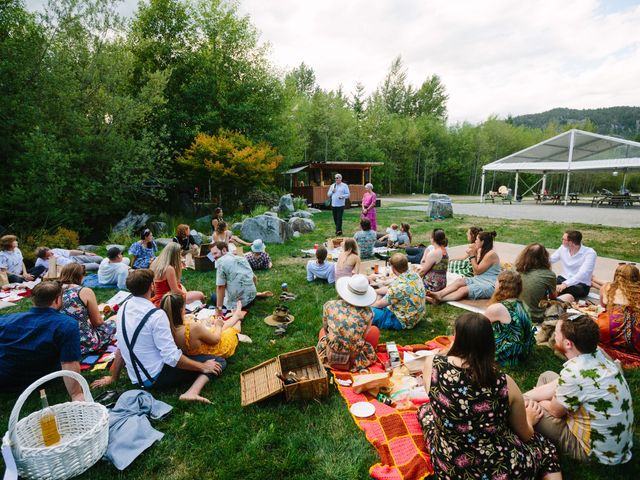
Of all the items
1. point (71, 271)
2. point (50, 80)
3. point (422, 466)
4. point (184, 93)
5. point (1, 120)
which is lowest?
point (422, 466)

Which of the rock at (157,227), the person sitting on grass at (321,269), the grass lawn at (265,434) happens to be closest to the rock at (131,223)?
the rock at (157,227)

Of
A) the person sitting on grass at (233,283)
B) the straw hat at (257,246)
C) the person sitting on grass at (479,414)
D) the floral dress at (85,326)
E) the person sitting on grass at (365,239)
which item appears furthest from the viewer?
the person sitting on grass at (365,239)

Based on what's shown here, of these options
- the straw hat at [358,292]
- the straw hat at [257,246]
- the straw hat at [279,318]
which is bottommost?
the straw hat at [279,318]

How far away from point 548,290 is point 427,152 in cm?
3754

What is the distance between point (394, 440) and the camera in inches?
109

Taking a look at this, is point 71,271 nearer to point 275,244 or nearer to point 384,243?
point 275,244

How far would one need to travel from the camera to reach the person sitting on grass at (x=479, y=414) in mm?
2074

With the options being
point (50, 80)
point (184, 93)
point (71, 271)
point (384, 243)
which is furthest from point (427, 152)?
point (71, 271)

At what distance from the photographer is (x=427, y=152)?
39.5 m

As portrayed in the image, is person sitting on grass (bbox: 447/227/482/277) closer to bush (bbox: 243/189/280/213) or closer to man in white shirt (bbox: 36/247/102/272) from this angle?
man in white shirt (bbox: 36/247/102/272)

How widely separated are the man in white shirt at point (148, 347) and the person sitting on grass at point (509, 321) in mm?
3161

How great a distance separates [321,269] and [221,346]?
316 centimetres

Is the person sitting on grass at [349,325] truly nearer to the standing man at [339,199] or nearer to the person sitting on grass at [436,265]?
the person sitting on grass at [436,265]

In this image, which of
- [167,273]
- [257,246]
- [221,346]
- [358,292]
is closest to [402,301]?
[358,292]
